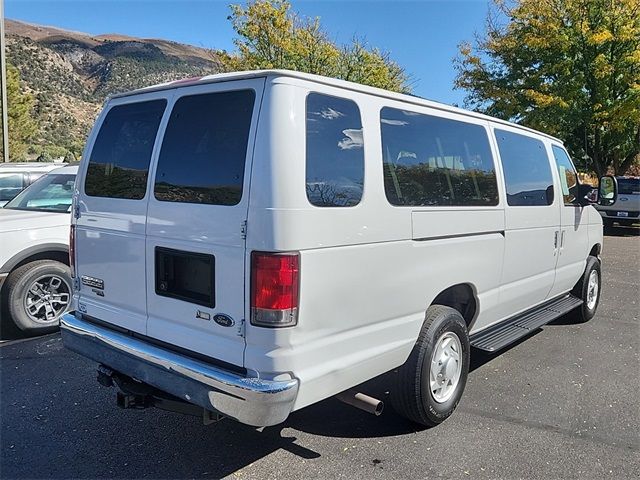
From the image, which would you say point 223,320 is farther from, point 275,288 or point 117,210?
point 117,210

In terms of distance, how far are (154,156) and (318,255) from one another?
1251 millimetres

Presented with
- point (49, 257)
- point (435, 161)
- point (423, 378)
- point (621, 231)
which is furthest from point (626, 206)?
point (49, 257)

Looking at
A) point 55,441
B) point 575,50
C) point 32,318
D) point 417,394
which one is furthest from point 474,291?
point 575,50

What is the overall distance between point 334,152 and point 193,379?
1.44 m

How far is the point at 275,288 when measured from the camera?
263cm

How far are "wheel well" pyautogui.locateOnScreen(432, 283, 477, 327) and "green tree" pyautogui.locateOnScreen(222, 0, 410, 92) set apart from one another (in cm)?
1527

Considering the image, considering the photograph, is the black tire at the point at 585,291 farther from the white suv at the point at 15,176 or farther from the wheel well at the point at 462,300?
the white suv at the point at 15,176

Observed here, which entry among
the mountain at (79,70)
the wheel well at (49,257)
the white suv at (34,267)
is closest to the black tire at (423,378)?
the white suv at (34,267)

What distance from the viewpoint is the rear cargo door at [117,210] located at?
326 cm

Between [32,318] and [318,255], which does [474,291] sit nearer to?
[318,255]

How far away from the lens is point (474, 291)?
4070 mm

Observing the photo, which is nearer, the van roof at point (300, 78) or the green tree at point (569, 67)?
the van roof at point (300, 78)

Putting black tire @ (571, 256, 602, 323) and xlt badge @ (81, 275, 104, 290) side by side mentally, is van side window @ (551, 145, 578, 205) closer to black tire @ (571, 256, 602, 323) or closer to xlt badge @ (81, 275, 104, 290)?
black tire @ (571, 256, 602, 323)

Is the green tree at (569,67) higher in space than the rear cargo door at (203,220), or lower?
higher
